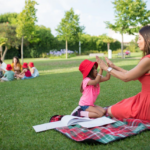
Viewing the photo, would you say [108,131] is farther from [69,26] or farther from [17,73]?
[69,26]

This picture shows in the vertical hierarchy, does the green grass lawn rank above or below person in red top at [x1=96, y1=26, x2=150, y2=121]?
below

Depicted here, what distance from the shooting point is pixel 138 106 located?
3.23 m

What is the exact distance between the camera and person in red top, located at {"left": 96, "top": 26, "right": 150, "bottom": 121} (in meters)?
2.94

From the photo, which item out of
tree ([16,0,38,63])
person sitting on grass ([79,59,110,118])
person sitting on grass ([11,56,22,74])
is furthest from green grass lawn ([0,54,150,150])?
tree ([16,0,38,63])

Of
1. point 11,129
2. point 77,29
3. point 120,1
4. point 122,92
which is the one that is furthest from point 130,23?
point 11,129

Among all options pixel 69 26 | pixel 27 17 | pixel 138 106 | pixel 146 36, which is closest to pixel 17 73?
pixel 138 106

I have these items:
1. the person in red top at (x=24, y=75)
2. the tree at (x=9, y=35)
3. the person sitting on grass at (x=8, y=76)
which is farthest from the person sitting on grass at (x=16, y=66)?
the tree at (x=9, y=35)

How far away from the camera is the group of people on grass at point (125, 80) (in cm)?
297

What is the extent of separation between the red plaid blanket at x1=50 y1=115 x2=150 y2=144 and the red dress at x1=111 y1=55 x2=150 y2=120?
4.5 inches

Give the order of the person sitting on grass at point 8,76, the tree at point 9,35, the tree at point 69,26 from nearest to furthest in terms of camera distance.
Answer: the person sitting on grass at point 8,76 < the tree at point 69,26 < the tree at point 9,35

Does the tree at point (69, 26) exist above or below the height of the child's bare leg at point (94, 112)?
above

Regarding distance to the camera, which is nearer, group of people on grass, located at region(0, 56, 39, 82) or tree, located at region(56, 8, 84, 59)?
group of people on grass, located at region(0, 56, 39, 82)

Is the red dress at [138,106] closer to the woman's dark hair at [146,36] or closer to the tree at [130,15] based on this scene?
the woman's dark hair at [146,36]

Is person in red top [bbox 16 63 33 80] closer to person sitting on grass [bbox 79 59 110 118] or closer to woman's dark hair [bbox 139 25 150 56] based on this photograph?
person sitting on grass [bbox 79 59 110 118]
